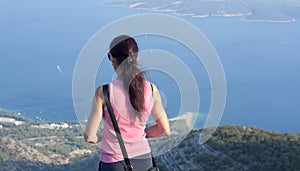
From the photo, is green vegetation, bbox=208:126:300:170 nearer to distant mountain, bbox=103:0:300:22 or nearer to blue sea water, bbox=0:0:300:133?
blue sea water, bbox=0:0:300:133

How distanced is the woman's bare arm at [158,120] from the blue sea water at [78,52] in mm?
22612

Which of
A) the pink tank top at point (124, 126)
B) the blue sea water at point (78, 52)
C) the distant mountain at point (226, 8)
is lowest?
the blue sea water at point (78, 52)

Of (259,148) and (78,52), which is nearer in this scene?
(259,148)

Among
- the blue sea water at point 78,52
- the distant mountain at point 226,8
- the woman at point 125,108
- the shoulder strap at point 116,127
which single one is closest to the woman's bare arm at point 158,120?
the woman at point 125,108

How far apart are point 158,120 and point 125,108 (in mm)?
170

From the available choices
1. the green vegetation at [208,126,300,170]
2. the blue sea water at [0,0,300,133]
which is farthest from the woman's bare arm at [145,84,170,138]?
the blue sea water at [0,0,300,133]

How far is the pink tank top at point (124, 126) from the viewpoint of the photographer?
1.84 meters

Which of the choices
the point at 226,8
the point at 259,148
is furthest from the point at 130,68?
the point at 226,8

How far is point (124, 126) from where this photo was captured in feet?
6.14

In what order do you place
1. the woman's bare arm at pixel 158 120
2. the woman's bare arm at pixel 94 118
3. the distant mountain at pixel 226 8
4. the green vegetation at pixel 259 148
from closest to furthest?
the woman's bare arm at pixel 94 118 → the woman's bare arm at pixel 158 120 → the green vegetation at pixel 259 148 → the distant mountain at pixel 226 8

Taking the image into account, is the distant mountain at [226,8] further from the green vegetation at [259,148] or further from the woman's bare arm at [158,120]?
the woman's bare arm at [158,120]

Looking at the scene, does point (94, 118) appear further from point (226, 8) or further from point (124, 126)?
point (226, 8)

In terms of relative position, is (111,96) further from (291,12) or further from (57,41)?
(291,12)

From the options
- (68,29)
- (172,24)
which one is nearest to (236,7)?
(68,29)
